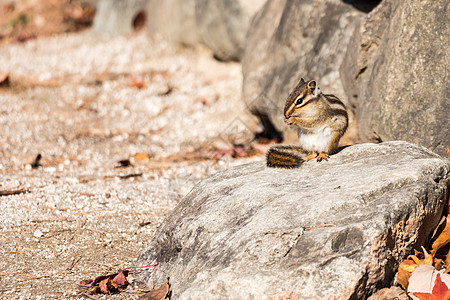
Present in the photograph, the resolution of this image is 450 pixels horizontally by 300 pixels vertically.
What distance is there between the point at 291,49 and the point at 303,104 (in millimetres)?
2311

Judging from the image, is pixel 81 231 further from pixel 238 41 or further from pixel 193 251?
pixel 238 41

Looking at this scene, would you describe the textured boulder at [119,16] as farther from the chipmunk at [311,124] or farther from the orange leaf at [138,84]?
the chipmunk at [311,124]

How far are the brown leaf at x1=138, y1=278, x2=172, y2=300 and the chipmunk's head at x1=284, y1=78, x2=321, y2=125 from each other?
1.38 m

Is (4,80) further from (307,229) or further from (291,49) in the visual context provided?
(307,229)

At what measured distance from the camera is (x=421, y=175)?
109 inches

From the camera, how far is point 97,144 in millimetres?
6160

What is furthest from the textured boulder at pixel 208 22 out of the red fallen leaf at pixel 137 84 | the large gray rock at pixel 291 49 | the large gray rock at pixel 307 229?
the large gray rock at pixel 307 229

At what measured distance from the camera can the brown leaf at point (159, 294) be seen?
2758 millimetres

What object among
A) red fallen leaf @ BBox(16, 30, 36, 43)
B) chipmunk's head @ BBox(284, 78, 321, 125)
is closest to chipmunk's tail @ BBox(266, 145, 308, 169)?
chipmunk's head @ BBox(284, 78, 321, 125)

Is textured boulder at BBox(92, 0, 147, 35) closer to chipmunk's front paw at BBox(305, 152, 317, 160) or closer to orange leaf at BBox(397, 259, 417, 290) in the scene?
chipmunk's front paw at BBox(305, 152, 317, 160)

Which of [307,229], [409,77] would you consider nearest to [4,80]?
[409,77]

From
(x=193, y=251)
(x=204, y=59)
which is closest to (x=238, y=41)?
(x=204, y=59)

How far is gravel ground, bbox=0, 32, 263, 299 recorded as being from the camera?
11.2 feet

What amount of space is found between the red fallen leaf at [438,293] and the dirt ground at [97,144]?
144cm
